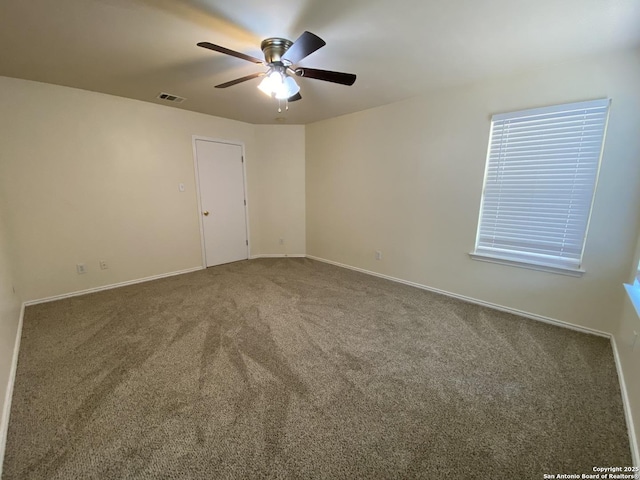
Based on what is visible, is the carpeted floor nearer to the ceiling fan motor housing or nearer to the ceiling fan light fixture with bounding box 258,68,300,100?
the ceiling fan light fixture with bounding box 258,68,300,100

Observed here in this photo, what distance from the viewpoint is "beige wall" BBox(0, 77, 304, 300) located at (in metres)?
2.79

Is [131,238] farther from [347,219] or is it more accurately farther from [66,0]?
[347,219]

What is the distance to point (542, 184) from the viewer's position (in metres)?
2.49

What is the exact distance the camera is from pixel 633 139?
206 cm

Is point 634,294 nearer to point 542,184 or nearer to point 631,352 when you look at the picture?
point 631,352

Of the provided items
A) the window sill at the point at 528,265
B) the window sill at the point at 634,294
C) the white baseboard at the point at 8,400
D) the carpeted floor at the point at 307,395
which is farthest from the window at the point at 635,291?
the white baseboard at the point at 8,400

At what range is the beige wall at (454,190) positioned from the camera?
2.14 m

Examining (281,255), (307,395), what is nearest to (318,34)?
(307,395)

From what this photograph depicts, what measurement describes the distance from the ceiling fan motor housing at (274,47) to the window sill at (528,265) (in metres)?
2.78

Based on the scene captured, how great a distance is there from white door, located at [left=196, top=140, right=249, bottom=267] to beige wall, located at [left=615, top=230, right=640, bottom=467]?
470cm

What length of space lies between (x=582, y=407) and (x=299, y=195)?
4236 mm

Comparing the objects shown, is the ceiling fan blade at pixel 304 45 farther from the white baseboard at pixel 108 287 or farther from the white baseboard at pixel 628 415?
the white baseboard at pixel 108 287

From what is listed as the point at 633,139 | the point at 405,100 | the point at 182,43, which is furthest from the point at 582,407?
the point at 182,43

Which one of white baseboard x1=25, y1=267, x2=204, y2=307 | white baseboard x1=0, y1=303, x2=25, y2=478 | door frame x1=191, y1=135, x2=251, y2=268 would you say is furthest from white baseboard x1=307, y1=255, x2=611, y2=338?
white baseboard x1=0, y1=303, x2=25, y2=478
